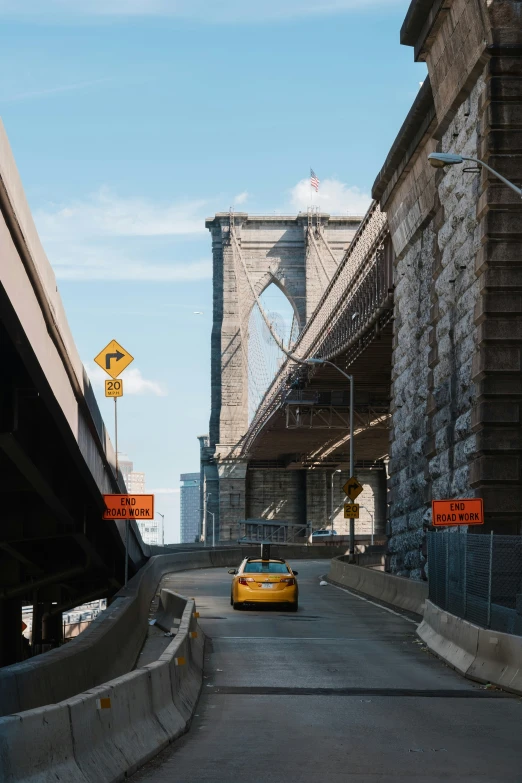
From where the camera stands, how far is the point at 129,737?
10000mm

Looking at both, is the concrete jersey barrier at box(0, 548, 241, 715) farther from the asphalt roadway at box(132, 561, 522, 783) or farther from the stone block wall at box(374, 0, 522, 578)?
the stone block wall at box(374, 0, 522, 578)

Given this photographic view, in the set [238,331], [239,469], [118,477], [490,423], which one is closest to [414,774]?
[490,423]

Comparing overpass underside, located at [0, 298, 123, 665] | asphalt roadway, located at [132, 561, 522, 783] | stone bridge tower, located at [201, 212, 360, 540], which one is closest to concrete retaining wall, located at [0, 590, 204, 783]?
asphalt roadway, located at [132, 561, 522, 783]

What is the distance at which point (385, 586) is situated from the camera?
108 ft

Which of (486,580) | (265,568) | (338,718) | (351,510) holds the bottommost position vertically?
(338,718)

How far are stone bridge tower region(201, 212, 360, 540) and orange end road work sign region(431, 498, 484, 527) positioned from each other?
8000 centimetres

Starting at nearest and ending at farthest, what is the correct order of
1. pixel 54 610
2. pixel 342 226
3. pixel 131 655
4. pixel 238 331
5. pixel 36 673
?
pixel 36 673 → pixel 131 655 → pixel 54 610 → pixel 238 331 → pixel 342 226

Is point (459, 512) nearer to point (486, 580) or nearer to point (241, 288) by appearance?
point (486, 580)

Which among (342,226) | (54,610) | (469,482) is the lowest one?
(54,610)

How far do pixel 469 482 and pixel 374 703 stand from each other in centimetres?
1103

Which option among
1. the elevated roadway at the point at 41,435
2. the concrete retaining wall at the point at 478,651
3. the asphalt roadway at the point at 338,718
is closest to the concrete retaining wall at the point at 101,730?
the asphalt roadway at the point at 338,718

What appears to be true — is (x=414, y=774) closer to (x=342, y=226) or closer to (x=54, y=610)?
(x=54, y=610)

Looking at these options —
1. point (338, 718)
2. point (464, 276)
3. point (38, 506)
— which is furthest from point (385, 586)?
point (338, 718)

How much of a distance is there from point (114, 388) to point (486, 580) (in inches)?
394
